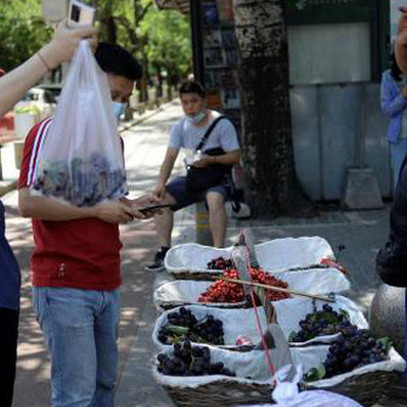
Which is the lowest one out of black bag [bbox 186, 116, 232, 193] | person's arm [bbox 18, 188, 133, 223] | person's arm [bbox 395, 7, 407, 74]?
black bag [bbox 186, 116, 232, 193]

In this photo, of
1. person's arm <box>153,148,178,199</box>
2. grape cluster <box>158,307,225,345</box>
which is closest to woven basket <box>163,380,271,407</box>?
grape cluster <box>158,307,225,345</box>

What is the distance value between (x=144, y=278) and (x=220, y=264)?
270 cm

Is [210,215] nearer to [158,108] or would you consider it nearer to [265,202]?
[265,202]

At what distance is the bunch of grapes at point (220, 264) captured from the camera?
19.5 feet

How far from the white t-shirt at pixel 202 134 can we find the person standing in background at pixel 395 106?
5.33 ft

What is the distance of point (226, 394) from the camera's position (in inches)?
153

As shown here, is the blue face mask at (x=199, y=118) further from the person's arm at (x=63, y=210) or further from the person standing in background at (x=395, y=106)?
the person's arm at (x=63, y=210)

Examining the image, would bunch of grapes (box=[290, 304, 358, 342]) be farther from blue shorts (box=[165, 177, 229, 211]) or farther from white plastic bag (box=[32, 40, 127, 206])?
blue shorts (box=[165, 177, 229, 211])

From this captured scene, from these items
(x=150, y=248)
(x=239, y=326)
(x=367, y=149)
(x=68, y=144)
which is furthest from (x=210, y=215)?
(x=68, y=144)

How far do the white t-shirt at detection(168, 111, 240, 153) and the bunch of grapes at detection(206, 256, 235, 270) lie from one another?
1988 millimetres

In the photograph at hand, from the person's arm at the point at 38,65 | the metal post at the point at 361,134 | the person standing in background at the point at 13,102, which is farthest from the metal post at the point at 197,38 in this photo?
the person's arm at the point at 38,65

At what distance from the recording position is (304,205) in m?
10.5

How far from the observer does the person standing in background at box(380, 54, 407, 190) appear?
8.54m

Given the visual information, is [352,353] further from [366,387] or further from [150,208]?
[150,208]
